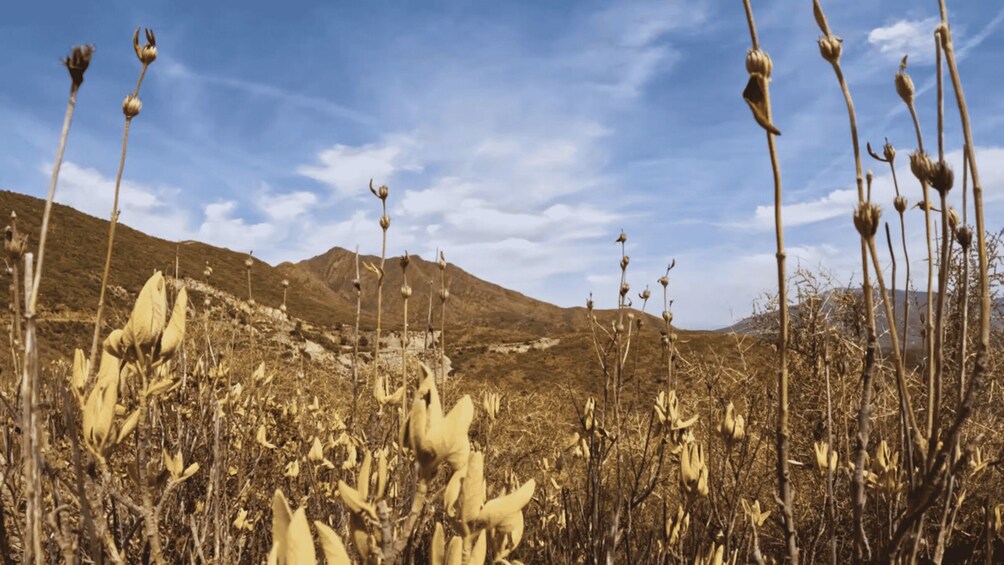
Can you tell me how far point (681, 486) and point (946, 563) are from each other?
9.06ft

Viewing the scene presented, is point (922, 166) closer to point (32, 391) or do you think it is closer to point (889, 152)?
point (889, 152)

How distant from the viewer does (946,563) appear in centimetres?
311

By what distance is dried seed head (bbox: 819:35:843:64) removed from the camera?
511mm

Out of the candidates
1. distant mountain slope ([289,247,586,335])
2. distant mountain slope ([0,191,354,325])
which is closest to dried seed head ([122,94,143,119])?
distant mountain slope ([0,191,354,325])

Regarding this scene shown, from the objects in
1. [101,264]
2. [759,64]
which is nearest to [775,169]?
[759,64]

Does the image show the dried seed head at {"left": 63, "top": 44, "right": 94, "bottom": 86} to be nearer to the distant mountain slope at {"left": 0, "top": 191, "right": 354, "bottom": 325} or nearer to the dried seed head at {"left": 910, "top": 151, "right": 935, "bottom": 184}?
the dried seed head at {"left": 910, "top": 151, "right": 935, "bottom": 184}

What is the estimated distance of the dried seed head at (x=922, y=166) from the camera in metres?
0.51

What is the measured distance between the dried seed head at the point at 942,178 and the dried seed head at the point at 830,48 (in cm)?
12

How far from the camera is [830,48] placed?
0.51 metres

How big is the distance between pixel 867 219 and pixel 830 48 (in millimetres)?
150

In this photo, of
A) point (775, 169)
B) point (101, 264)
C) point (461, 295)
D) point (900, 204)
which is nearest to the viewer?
point (775, 169)

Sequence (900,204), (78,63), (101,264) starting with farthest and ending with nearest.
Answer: (101,264)
(900,204)
(78,63)

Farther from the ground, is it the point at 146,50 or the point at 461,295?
the point at 461,295

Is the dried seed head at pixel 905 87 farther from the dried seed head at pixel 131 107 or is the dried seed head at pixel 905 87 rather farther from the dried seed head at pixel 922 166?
the dried seed head at pixel 131 107
